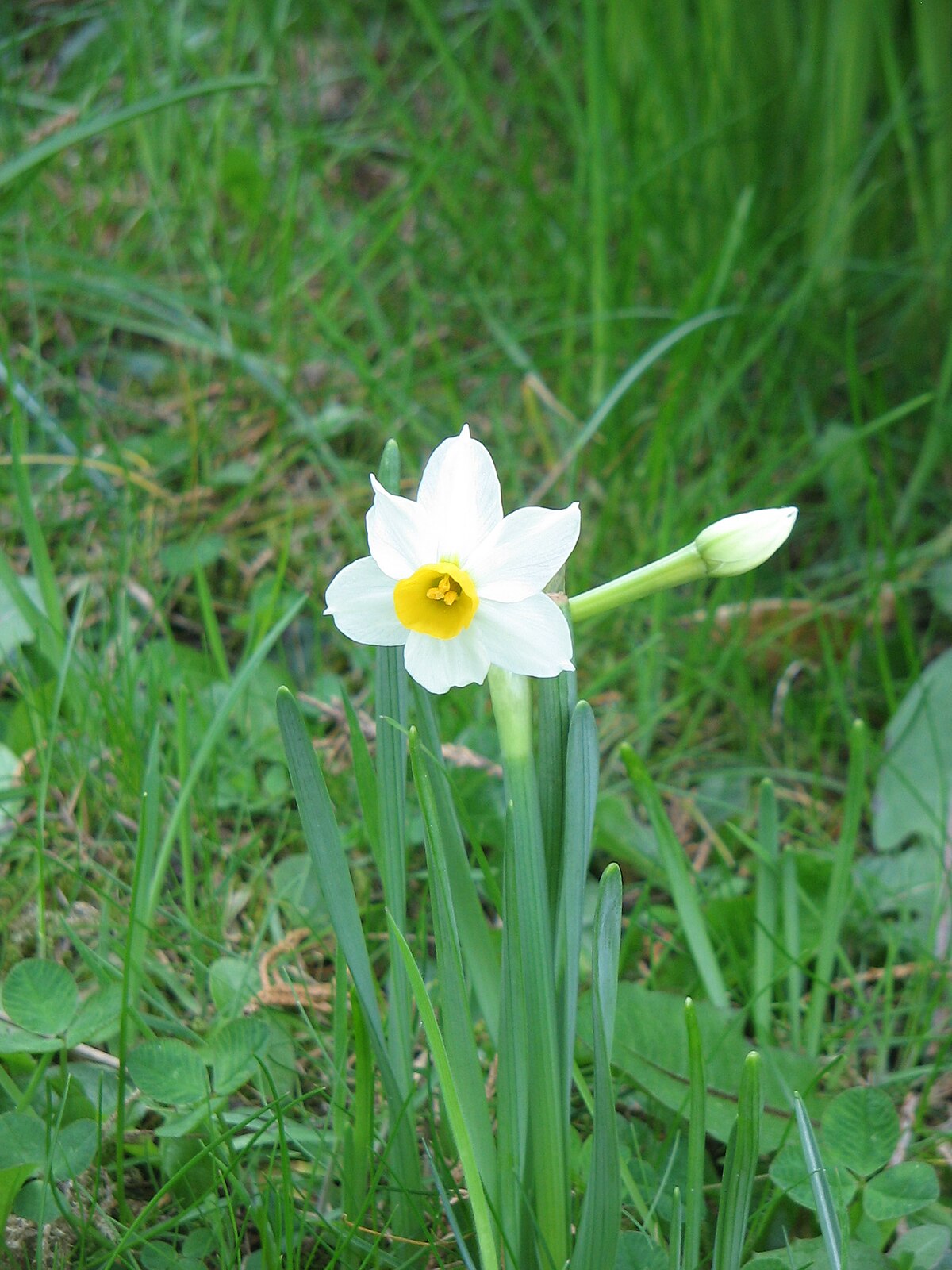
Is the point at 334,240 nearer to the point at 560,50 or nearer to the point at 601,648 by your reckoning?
the point at 601,648

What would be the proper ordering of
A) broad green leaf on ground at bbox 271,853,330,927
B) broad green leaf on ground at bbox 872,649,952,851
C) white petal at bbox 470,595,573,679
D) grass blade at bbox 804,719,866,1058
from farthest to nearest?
broad green leaf on ground at bbox 872,649,952,851, broad green leaf on ground at bbox 271,853,330,927, grass blade at bbox 804,719,866,1058, white petal at bbox 470,595,573,679

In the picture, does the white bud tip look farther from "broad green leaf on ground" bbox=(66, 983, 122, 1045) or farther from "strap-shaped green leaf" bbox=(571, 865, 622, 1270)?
"broad green leaf on ground" bbox=(66, 983, 122, 1045)

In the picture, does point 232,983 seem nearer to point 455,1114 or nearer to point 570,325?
point 455,1114

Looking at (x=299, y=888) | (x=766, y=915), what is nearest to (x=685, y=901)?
(x=766, y=915)

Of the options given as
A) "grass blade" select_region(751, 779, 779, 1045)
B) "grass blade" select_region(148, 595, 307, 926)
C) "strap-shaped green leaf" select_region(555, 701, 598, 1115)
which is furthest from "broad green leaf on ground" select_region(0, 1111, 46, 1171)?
"grass blade" select_region(751, 779, 779, 1045)

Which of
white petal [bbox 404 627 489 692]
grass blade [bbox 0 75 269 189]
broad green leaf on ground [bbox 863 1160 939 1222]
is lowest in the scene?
broad green leaf on ground [bbox 863 1160 939 1222]

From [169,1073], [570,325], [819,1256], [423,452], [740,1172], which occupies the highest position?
[570,325]
